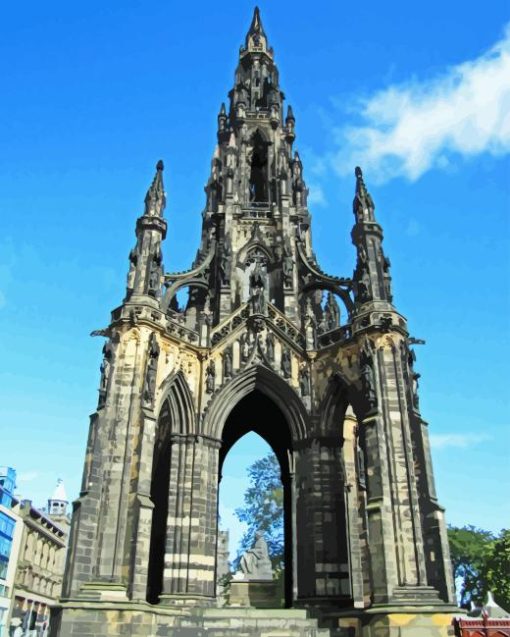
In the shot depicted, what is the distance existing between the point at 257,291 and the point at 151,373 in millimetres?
5556

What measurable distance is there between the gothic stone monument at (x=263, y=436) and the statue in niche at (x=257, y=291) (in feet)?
0.24

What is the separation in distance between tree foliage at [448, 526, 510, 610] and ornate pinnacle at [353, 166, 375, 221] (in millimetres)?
25347

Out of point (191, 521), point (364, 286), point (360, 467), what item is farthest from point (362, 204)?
point (191, 521)

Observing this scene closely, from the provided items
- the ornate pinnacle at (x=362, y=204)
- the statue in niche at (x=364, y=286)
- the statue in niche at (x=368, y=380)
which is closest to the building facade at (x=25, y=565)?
the statue in niche at (x=368, y=380)

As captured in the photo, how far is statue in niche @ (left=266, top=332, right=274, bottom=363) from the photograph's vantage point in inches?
797

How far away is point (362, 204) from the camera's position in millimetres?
20734

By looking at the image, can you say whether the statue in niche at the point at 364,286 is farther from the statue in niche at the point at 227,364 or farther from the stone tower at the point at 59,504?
the stone tower at the point at 59,504

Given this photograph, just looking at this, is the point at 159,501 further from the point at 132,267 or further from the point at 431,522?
the point at 431,522

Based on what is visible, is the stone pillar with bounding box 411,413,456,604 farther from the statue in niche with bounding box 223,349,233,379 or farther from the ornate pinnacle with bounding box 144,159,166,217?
the ornate pinnacle with bounding box 144,159,166,217

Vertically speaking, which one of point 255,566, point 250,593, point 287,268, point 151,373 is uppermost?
point 287,268

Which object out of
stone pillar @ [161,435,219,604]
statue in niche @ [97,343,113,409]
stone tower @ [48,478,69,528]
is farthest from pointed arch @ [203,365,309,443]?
stone tower @ [48,478,69,528]

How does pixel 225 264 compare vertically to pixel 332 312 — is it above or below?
above

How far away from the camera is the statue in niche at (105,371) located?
16.7m

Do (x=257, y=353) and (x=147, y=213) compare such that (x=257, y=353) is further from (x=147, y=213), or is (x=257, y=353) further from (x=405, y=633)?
(x=405, y=633)
